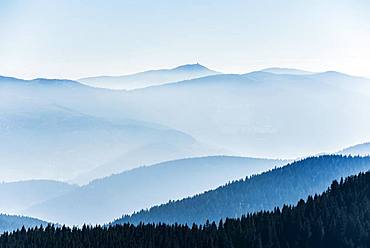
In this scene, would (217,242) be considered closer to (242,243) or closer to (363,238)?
(242,243)

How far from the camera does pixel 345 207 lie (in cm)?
14025

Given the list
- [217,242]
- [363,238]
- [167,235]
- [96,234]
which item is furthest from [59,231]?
[363,238]

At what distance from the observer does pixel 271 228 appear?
13975 cm

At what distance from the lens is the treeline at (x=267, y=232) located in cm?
13400

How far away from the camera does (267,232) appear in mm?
140125

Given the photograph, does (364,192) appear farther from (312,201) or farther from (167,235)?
(167,235)

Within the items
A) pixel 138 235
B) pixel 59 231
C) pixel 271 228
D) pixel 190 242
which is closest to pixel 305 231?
pixel 271 228

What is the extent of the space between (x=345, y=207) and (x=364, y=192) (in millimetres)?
5898

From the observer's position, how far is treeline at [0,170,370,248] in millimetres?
134000

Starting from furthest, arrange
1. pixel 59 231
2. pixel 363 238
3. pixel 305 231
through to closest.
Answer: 1. pixel 59 231
2. pixel 305 231
3. pixel 363 238

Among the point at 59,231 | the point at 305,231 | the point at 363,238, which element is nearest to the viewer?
the point at 363,238

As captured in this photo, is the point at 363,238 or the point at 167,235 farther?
the point at 167,235

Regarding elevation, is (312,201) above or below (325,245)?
above

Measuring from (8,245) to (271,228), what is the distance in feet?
133
